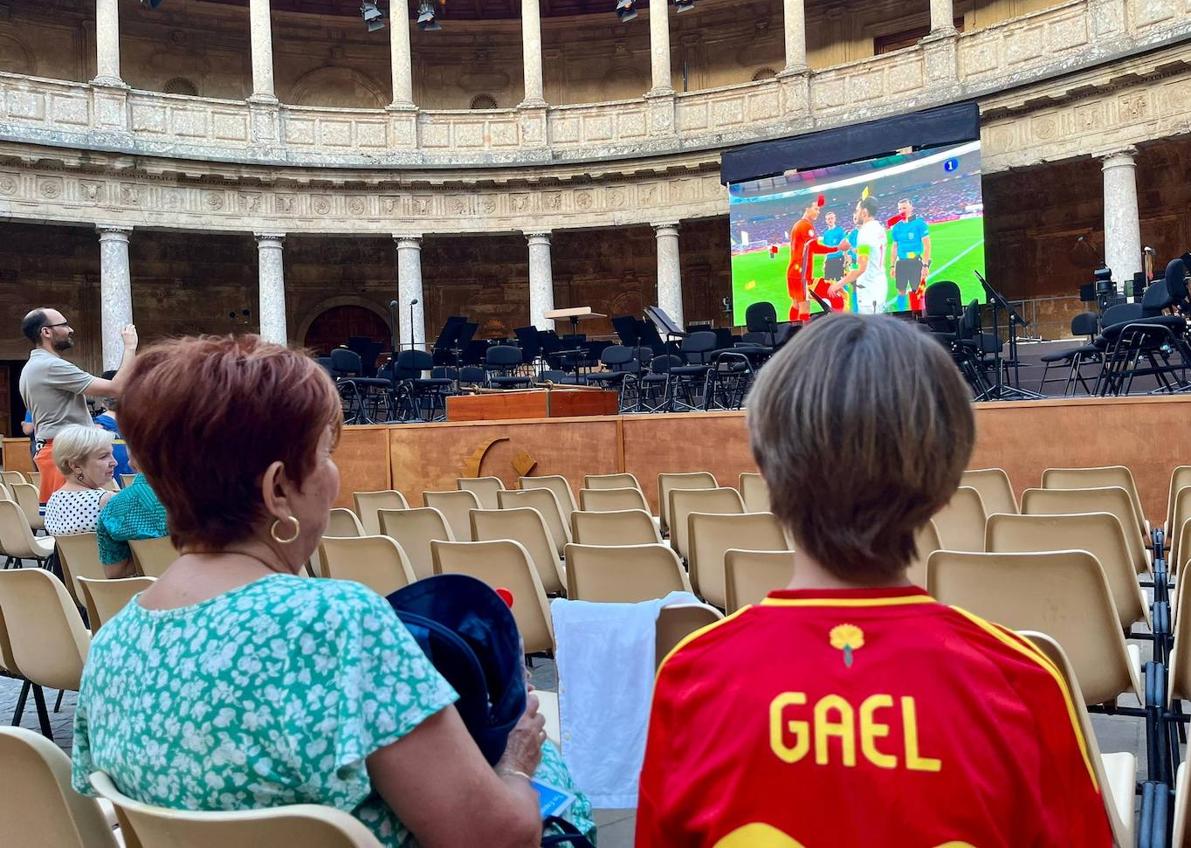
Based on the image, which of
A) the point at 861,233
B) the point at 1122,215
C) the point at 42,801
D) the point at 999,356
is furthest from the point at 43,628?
the point at 1122,215

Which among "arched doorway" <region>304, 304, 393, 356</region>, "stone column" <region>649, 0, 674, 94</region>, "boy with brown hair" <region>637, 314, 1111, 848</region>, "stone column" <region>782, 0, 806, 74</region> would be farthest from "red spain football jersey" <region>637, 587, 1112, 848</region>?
"arched doorway" <region>304, 304, 393, 356</region>

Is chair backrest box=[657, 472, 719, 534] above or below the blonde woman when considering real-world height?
below

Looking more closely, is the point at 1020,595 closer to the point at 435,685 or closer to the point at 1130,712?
the point at 1130,712

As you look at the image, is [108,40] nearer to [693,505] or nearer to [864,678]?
[693,505]

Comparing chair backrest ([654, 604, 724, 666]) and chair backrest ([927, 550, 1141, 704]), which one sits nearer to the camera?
chair backrest ([654, 604, 724, 666])

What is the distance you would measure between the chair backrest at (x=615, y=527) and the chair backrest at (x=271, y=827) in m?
3.06

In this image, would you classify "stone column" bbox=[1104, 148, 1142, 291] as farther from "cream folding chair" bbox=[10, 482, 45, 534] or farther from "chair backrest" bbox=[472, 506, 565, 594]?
"cream folding chair" bbox=[10, 482, 45, 534]

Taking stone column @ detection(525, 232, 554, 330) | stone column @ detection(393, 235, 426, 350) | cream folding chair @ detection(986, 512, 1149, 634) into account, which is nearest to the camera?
cream folding chair @ detection(986, 512, 1149, 634)

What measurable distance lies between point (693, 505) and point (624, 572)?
5.05ft

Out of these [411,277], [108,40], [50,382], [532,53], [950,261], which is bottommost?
[50,382]

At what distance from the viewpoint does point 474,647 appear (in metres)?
1.46

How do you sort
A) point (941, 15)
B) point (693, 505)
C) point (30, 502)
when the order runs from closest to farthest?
point (693, 505), point (30, 502), point (941, 15)

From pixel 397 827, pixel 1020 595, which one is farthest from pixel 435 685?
pixel 1020 595

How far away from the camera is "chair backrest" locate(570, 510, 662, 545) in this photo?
13.9 feet
